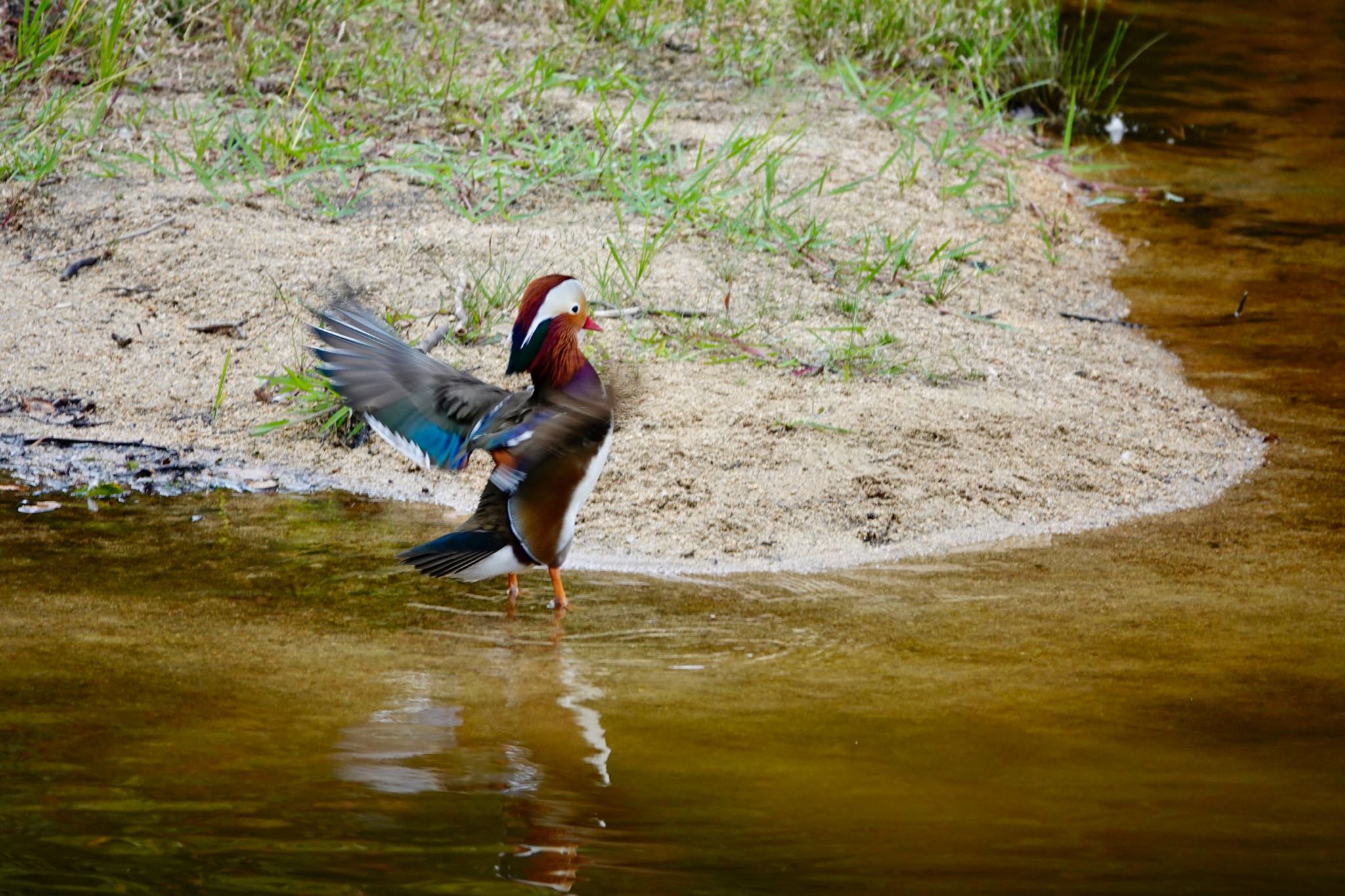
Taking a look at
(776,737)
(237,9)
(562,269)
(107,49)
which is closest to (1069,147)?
(562,269)

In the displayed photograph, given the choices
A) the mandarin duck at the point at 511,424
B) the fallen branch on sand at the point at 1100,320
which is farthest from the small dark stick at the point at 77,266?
the fallen branch on sand at the point at 1100,320

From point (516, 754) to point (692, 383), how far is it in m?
2.36

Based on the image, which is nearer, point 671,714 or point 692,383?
point 671,714

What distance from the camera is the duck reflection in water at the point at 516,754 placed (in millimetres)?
2402

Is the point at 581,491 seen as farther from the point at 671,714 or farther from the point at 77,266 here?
the point at 77,266

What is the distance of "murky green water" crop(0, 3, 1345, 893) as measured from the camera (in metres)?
2.31

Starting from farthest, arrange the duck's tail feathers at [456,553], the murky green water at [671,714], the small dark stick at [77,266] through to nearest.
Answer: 1. the small dark stick at [77,266]
2. the duck's tail feathers at [456,553]
3. the murky green water at [671,714]

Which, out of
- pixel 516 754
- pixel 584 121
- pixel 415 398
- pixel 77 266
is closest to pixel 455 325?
pixel 415 398

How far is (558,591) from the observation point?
367 cm

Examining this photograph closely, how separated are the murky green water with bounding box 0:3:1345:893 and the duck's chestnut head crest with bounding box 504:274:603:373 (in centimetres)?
63

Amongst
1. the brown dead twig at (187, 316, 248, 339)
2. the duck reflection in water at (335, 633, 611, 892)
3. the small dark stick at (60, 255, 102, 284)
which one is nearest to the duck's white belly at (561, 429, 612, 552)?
the duck reflection in water at (335, 633, 611, 892)

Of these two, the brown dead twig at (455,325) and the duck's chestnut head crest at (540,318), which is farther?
the brown dead twig at (455,325)

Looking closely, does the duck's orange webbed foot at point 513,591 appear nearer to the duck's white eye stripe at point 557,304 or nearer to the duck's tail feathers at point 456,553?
the duck's tail feathers at point 456,553

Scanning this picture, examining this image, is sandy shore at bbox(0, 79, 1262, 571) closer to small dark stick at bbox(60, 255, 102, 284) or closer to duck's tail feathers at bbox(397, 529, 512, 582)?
small dark stick at bbox(60, 255, 102, 284)
